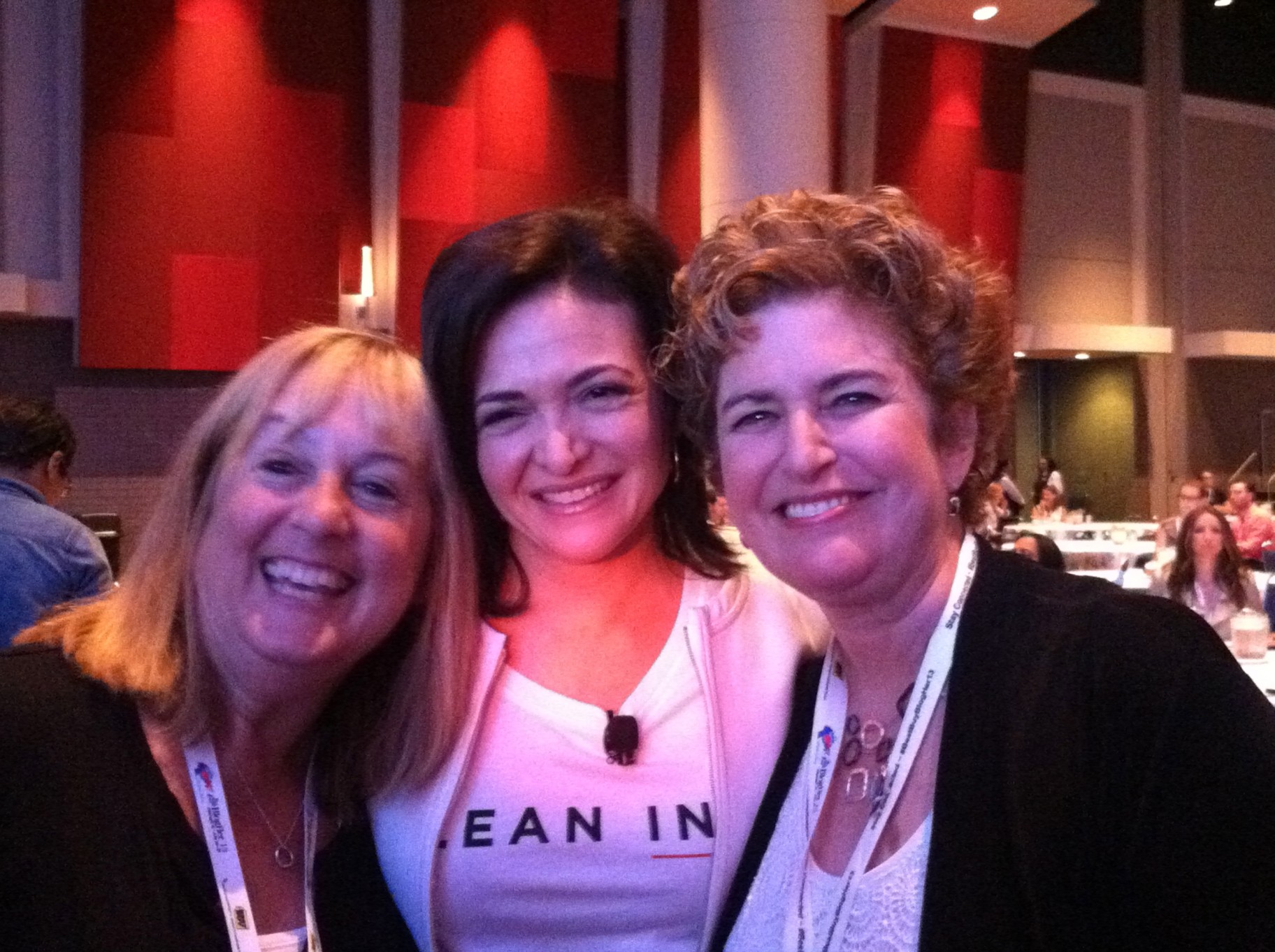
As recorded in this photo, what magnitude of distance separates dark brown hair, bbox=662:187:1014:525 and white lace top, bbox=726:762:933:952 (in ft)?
1.70

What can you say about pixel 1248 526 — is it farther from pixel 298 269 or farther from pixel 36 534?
pixel 36 534

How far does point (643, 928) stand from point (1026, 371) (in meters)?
12.4

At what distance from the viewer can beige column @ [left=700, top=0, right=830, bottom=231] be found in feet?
20.2

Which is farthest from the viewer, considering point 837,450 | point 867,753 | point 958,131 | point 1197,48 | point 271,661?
point 1197,48

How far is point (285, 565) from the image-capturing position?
1411 millimetres

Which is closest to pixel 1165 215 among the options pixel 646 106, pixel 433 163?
pixel 646 106

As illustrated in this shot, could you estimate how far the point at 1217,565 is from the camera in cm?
425

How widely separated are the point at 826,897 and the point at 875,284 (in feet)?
2.45

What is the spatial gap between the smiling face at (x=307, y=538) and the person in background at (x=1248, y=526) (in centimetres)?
717

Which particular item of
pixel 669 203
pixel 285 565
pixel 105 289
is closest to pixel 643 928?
pixel 285 565

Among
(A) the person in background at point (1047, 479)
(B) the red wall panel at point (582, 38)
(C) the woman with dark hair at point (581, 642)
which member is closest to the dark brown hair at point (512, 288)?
(C) the woman with dark hair at point (581, 642)

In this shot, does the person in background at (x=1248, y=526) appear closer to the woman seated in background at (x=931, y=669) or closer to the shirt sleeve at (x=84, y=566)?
the woman seated in background at (x=931, y=669)

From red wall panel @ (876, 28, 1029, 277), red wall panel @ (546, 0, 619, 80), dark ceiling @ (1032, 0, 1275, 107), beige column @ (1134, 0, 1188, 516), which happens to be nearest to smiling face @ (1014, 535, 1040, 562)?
red wall panel @ (876, 28, 1029, 277)

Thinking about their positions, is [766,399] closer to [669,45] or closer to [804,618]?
[804,618]
